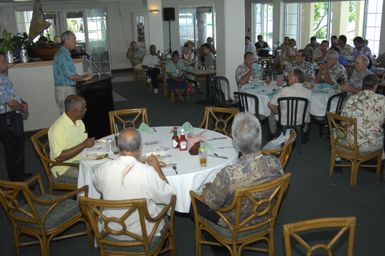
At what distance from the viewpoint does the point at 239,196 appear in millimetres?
2742

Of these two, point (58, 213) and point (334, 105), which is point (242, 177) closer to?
point (58, 213)

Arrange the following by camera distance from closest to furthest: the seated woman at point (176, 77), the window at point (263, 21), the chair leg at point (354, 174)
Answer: the chair leg at point (354, 174), the seated woman at point (176, 77), the window at point (263, 21)

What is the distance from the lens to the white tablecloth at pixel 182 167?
10.9 feet

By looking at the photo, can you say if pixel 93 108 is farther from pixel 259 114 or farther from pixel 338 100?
pixel 338 100

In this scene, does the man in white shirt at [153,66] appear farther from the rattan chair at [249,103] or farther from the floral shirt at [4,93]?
the floral shirt at [4,93]

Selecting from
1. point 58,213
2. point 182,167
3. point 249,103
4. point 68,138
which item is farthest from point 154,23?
point 58,213

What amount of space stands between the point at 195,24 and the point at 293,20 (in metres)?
4.48

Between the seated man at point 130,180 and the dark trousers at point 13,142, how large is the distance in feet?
8.04

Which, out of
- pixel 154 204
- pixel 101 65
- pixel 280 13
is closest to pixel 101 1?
pixel 101 65

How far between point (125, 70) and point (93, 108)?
35.4 ft

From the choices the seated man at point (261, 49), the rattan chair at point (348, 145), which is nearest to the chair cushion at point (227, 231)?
the rattan chair at point (348, 145)

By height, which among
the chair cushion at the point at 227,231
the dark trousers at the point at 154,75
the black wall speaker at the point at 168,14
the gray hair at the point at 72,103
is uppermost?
the black wall speaker at the point at 168,14

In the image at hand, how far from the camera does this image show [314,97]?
20.0 ft

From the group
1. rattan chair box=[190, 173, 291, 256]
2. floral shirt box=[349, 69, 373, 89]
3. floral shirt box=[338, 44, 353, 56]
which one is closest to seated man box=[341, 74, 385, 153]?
floral shirt box=[349, 69, 373, 89]
